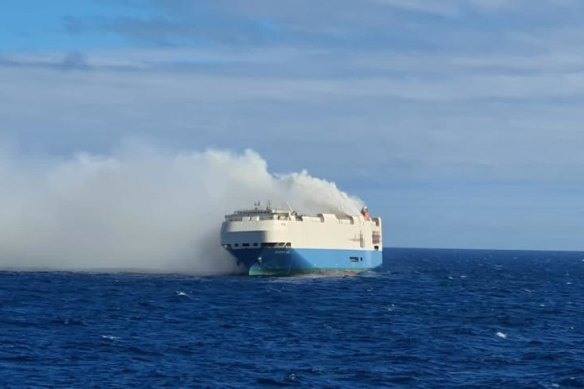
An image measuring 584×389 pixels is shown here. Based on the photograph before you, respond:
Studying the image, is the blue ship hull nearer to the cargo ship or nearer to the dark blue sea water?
the cargo ship

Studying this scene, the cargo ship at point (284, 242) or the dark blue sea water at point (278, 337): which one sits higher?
the cargo ship at point (284, 242)

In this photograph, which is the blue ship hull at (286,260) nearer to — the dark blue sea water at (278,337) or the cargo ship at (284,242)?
the cargo ship at (284,242)

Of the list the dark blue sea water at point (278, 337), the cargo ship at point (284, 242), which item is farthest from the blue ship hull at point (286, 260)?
the dark blue sea water at point (278, 337)

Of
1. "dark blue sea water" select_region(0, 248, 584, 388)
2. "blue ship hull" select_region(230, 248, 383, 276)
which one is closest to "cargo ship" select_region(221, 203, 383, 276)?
"blue ship hull" select_region(230, 248, 383, 276)

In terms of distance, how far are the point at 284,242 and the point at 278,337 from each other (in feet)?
224

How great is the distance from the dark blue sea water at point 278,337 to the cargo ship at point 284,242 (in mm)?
16327

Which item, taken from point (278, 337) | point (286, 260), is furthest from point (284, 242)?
point (278, 337)

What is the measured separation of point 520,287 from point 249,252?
4130 centimetres

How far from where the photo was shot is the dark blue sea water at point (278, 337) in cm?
5778

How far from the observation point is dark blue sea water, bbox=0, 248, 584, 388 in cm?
5778

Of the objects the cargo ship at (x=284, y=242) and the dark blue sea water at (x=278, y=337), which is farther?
the cargo ship at (x=284, y=242)

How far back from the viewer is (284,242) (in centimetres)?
14338

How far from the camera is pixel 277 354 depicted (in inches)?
2608

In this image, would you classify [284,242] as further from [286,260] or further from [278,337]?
[278,337]
